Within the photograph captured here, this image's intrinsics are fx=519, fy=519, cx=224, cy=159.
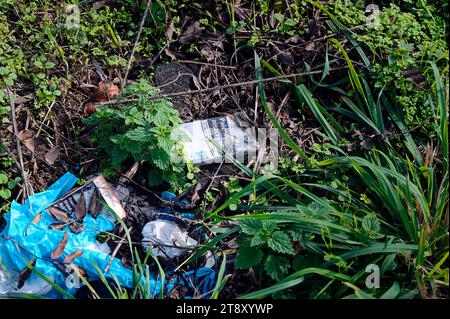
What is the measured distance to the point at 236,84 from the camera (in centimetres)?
289

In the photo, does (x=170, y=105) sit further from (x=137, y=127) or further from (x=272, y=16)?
(x=272, y=16)

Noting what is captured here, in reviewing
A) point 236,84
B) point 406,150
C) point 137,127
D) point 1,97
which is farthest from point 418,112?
point 1,97

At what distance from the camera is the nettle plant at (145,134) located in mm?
2604

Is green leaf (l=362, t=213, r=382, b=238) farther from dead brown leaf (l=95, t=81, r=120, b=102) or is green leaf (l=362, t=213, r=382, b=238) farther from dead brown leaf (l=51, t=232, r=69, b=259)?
dead brown leaf (l=95, t=81, r=120, b=102)

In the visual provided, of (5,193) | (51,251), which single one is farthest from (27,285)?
(5,193)

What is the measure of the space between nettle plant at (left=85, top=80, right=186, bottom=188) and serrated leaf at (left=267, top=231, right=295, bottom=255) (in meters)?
0.66

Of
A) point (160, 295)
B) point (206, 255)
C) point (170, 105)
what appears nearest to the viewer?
point (160, 295)

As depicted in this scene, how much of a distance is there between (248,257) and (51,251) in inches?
37.7

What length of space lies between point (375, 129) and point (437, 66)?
1.82ft

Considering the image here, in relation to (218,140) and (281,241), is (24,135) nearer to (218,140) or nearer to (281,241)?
(218,140)

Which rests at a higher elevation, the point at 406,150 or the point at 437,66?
the point at 437,66

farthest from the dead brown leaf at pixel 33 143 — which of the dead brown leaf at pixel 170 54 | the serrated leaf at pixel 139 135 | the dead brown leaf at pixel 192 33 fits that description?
the dead brown leaf at pixel 192 33

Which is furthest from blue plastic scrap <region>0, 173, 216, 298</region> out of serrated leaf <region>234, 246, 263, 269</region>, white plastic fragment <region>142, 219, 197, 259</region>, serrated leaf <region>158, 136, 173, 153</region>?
serrated leaf <region>158, 136, 173, 153</region>
